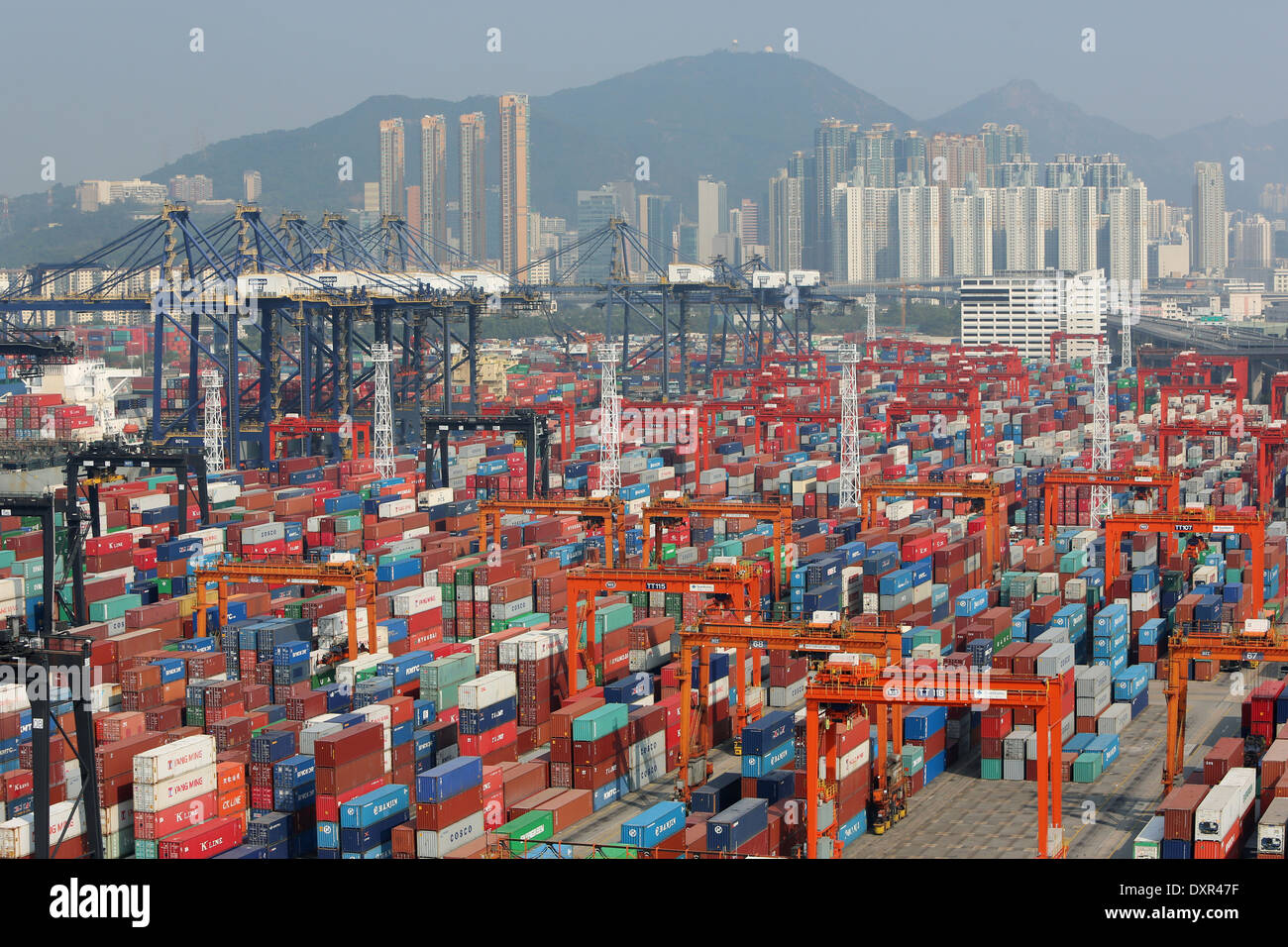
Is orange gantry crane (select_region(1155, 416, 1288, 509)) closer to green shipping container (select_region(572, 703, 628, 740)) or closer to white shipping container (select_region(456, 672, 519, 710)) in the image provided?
green shipping container (select_region(572, 703, 628, 740))

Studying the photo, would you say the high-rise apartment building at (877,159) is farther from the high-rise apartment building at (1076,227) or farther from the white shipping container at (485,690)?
the white shipping container at (485,690)

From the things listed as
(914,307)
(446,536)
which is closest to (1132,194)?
(914,307)

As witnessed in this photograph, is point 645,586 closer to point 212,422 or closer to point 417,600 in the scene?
point 417,600

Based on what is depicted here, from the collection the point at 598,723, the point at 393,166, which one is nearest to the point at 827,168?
the point at 393,166

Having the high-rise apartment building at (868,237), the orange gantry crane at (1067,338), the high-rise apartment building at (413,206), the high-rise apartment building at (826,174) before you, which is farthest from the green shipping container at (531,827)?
the high-rise apartment building at (826,174)

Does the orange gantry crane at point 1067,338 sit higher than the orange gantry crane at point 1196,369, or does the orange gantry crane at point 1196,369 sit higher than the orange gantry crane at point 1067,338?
Answer: the orange gantry crane at point 1067,338

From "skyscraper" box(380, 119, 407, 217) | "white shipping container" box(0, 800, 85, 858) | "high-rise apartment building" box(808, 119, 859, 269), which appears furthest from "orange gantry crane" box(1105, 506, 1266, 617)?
"high-rise apartment building" box(808, 119, 859, 269)

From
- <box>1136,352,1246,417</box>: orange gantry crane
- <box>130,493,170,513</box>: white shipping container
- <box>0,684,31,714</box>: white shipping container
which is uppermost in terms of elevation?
<box>1136,352,1246,417</box>: orange gantry crane
